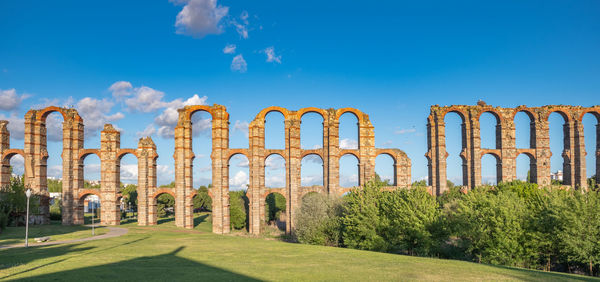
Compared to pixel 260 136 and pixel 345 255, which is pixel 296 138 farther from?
pixel 345 255

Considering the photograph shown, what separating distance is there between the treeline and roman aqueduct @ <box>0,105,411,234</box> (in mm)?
13607

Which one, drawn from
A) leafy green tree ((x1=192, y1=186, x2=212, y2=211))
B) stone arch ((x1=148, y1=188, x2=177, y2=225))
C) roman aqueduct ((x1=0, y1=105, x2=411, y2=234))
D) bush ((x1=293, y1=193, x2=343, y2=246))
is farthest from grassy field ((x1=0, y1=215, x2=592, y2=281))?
leafy green tree ((x1=192, y1=186, x2=212, y2=211))

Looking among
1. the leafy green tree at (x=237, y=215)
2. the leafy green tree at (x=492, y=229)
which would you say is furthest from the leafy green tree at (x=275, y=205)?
the leafy green tree at (x=492, y=229)

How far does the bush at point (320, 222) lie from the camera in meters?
32.7

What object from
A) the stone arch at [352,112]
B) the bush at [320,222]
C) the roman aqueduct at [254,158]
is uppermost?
the stone arch at [352,112]

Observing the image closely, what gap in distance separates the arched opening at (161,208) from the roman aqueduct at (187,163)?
0.27 m

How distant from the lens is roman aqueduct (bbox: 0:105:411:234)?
45719mm

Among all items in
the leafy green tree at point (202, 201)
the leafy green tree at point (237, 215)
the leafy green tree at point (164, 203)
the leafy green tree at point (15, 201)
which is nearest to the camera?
the leafy green tree at point (15, 201)

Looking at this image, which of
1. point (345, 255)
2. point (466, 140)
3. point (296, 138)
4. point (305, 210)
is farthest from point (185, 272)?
point (466, 140)

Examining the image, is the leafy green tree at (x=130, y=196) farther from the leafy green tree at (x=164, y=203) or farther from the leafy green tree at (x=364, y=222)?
the leafy green tree at (x=364, y=222)

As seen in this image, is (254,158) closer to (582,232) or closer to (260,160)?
(260,160)

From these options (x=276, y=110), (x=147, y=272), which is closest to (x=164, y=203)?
(x=276, y=110)

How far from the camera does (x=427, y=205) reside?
28.4 meters

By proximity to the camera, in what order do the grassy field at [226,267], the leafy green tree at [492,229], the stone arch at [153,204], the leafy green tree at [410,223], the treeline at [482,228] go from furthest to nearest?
the stone arch at [153,204], the leafy green tree at [410,223], the leafy green tree at [492,229], the treeline at [482,228], the grassy field at [226,267]
